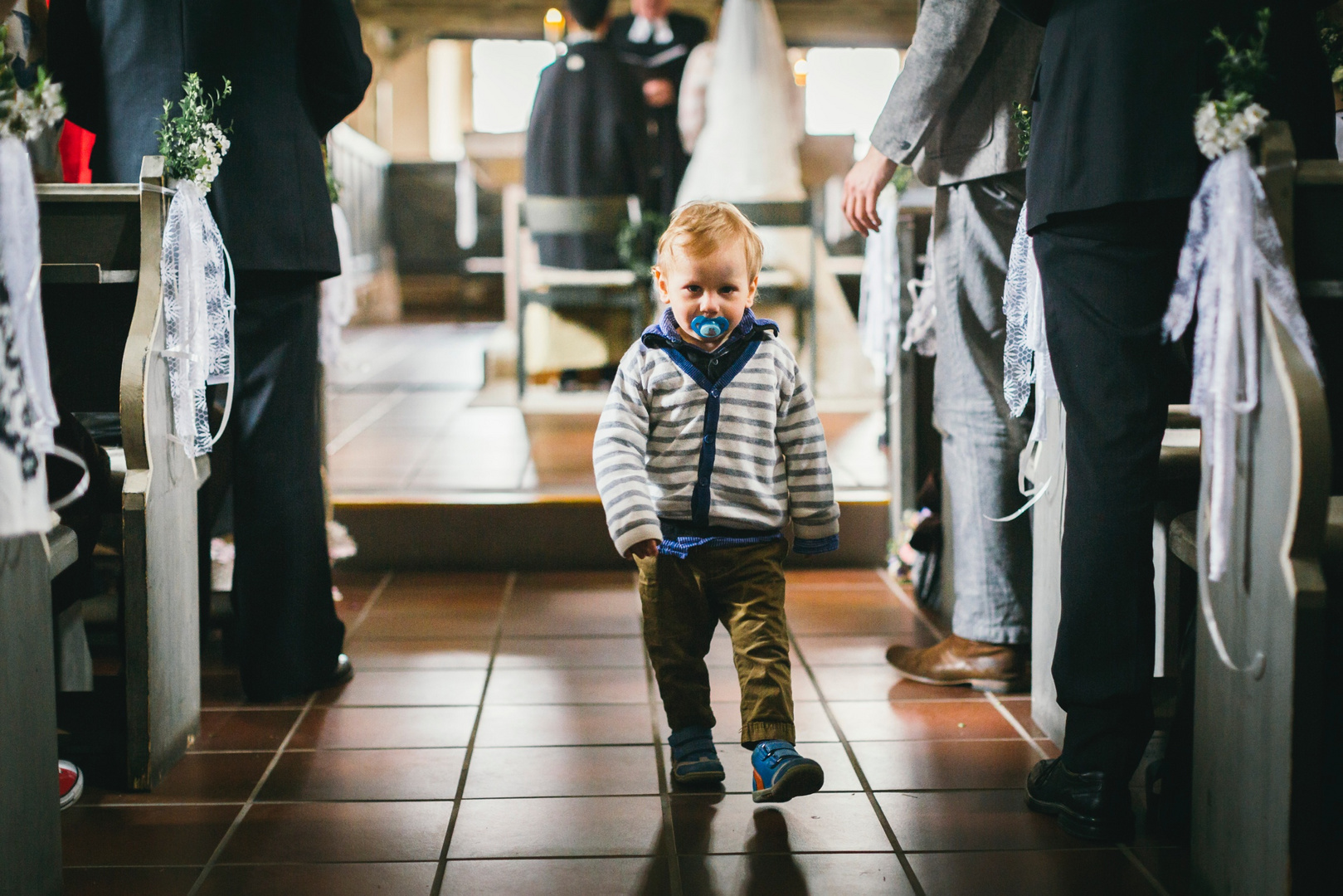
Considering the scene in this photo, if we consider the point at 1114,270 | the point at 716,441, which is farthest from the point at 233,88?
the point at 1114,270

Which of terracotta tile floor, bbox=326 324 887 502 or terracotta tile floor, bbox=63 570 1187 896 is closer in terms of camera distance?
terracotta tile floor, bbox=63 570 1187 896

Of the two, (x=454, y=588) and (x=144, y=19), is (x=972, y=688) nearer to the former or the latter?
(x=454, y=588)

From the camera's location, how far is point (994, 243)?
2412 millimetres

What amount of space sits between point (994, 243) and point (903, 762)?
96cm

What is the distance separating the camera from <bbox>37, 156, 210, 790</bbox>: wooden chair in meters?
1.99

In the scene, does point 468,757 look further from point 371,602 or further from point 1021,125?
point 1021,125

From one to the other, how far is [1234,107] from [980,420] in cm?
106

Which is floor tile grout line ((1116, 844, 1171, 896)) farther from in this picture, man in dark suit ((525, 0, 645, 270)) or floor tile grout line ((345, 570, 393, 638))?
man in dark suit ((525, 0, 645, 270))

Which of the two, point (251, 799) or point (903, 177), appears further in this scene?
point (903, 177)

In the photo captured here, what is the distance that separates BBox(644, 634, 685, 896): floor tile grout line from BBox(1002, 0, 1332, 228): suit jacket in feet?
Answer: 3.25

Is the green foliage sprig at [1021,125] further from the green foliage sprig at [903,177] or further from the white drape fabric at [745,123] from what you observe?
the white drape fabric at [745,123]

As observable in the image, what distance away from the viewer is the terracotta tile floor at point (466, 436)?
3.86 m

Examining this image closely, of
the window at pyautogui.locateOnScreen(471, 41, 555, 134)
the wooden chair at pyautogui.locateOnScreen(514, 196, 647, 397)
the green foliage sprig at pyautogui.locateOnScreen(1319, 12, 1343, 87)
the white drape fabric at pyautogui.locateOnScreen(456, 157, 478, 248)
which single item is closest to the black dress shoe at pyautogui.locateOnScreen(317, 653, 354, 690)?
the green foliage sprig at pyautogui.locateOnScreen(1319, 12, 1343, 87)

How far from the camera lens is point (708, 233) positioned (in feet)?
6.24
